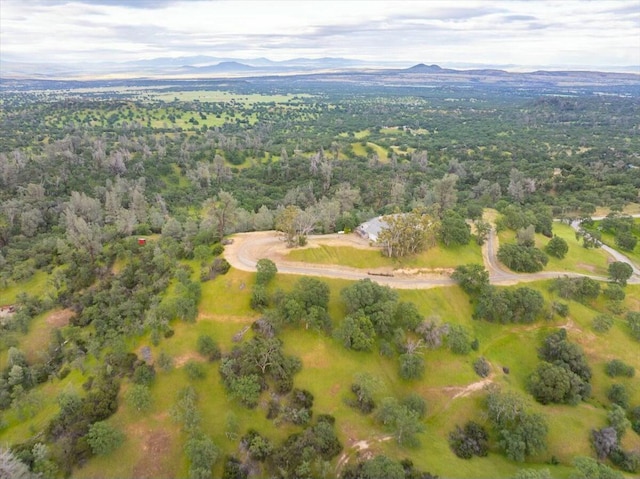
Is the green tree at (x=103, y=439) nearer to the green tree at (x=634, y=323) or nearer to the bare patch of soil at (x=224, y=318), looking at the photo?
the bare patch of soil at (x=224, y=318)

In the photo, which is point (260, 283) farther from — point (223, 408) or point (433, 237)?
point (433, 237)

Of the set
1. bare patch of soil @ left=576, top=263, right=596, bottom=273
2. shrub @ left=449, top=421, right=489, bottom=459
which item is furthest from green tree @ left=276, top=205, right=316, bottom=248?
bare patch of soil @ left=576, top=263, right=596, bottom=273

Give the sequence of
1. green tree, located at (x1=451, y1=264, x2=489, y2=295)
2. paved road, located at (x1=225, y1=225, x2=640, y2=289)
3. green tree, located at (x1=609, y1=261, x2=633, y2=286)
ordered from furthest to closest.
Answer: green tree, located at (x1=609, y1=261, x2=633, y2=286)
paved road, located at (x1=225, y1=225, x2=640, y2=289)
green tree, located at (x1=451, y1=264, x2=489, y2=295)

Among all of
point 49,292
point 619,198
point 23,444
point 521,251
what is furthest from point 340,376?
point 619,198

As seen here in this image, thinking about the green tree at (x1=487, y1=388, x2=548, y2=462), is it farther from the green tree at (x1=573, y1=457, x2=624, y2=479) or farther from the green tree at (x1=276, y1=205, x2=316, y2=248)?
the green tree at (x1=276, y1=205, x2=316, y2=248)

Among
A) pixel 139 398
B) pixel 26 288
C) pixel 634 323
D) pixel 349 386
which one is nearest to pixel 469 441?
pixel 349 386

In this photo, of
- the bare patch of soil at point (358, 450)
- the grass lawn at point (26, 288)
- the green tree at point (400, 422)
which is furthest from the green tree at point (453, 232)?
the grass lawn at point (26, 288)
